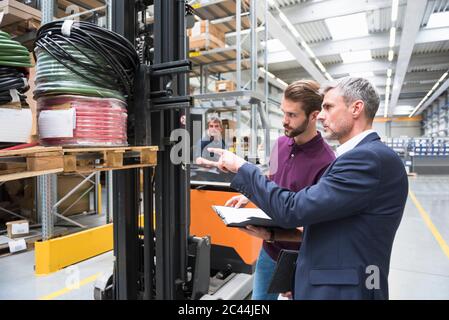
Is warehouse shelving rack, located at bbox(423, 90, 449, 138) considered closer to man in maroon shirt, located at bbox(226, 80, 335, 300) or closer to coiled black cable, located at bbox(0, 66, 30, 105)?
man in maroon shirt, located at bbox(226, 80, 335, 300)

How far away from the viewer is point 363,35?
10.8 m

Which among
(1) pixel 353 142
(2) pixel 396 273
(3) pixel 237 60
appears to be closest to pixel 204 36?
(3) pixel 237 60

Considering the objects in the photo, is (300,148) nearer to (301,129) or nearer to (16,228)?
(301,129)

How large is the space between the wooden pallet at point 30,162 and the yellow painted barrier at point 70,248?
3224 millimetres

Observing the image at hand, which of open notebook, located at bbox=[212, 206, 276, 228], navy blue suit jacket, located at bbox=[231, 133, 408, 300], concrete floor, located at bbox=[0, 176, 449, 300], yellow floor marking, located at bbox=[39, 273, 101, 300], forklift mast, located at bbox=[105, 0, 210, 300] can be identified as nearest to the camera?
navy blue suit jacket, located at bbox=[231, 133, 408, 300]

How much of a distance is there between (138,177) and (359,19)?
384 inches

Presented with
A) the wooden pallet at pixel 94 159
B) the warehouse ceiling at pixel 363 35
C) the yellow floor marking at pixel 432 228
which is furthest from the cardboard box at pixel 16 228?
the warehouse ceiling at pixel 363 35

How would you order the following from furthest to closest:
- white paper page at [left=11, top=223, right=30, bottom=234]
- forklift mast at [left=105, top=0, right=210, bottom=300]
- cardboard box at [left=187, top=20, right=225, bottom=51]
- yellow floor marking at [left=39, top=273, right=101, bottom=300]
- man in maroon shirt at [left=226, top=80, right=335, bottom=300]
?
cardboard box at [left=187, top=20, right=225, bottom=51] < white paper page at [left=11, top=223, right=30, bottom=234] < yellow floor marking at [left=39, top=273, right=101, bottom=300] < forklift mast at [left=105, top=0, right=210, bottom=300] < man in maroon shirt at [left=226, top=80, right=335, bottom=300]

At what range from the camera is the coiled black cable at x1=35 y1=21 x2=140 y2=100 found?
1.68 meters

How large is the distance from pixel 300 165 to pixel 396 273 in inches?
123

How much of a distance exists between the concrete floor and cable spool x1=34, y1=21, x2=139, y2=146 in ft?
8.29

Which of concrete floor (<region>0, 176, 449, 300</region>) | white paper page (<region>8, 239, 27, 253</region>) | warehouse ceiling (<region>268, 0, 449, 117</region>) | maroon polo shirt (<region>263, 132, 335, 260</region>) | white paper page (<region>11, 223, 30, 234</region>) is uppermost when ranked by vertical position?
warehouse ceiling (<region>268, 0, 449, 117</region>)

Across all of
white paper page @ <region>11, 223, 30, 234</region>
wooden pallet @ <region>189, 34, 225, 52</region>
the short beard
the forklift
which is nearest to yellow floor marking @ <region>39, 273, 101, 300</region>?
the forklift
